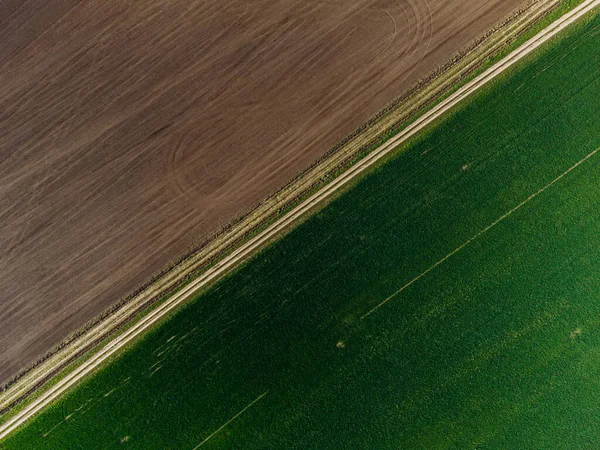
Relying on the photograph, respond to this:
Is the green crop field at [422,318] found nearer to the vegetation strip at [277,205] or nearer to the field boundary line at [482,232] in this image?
the field boundary line at [482,232]

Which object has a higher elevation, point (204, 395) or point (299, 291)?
point (299, 291)

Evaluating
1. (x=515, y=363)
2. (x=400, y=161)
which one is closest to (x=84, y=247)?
(x=400, y=161)

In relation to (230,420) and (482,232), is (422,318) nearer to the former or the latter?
(482,232)

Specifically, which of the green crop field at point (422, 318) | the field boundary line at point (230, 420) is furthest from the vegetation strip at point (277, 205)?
the field boundary line at point (230, 420)

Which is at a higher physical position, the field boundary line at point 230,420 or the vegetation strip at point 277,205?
the vegetation strip at point 277,205

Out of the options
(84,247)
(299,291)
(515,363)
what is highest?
(84,247)

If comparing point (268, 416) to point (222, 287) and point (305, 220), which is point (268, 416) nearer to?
point (222, 287)

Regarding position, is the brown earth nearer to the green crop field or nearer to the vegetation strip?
the vegetation strip
